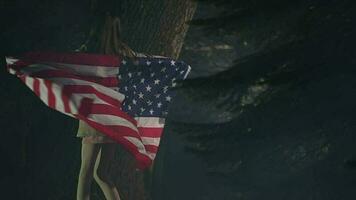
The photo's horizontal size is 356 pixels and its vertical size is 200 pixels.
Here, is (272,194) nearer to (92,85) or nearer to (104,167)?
(104,167)

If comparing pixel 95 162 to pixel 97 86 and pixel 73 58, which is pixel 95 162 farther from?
pixel 73 58

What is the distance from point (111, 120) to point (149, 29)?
80.7 inches

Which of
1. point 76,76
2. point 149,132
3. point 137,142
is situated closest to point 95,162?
point 149,132

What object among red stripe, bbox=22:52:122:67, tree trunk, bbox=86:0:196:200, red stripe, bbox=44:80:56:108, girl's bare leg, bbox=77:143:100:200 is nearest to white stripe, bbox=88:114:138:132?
red stripe, bbox=44:80:56:108

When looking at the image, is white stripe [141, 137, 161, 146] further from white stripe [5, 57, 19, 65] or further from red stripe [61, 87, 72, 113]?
white stripe [5, 57, 19, 65]

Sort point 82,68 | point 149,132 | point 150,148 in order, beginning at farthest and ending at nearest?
point 149,132
point 150,148
point 82,68

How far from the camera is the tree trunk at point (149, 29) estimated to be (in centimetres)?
990

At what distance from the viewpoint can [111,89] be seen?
8.71 meters

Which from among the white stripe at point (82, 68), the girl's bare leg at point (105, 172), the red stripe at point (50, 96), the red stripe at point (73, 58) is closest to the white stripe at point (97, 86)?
the red stripe at point (50, 96)

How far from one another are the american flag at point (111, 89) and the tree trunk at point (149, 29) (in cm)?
80

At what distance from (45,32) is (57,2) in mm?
413

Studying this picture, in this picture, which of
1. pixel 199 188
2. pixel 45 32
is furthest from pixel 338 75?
pixel 199 188

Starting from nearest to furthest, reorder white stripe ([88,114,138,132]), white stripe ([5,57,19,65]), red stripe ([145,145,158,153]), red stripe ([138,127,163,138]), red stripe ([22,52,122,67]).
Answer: white stripe ([88,114,138,132]) → white stripe ([5,57,19,65]) → red stripe ([22,52,122,67]) → red stripe ([145,145,158,153]) → red stripe ([138,127,163,138])

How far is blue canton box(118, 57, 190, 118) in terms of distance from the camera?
8.93 metres
